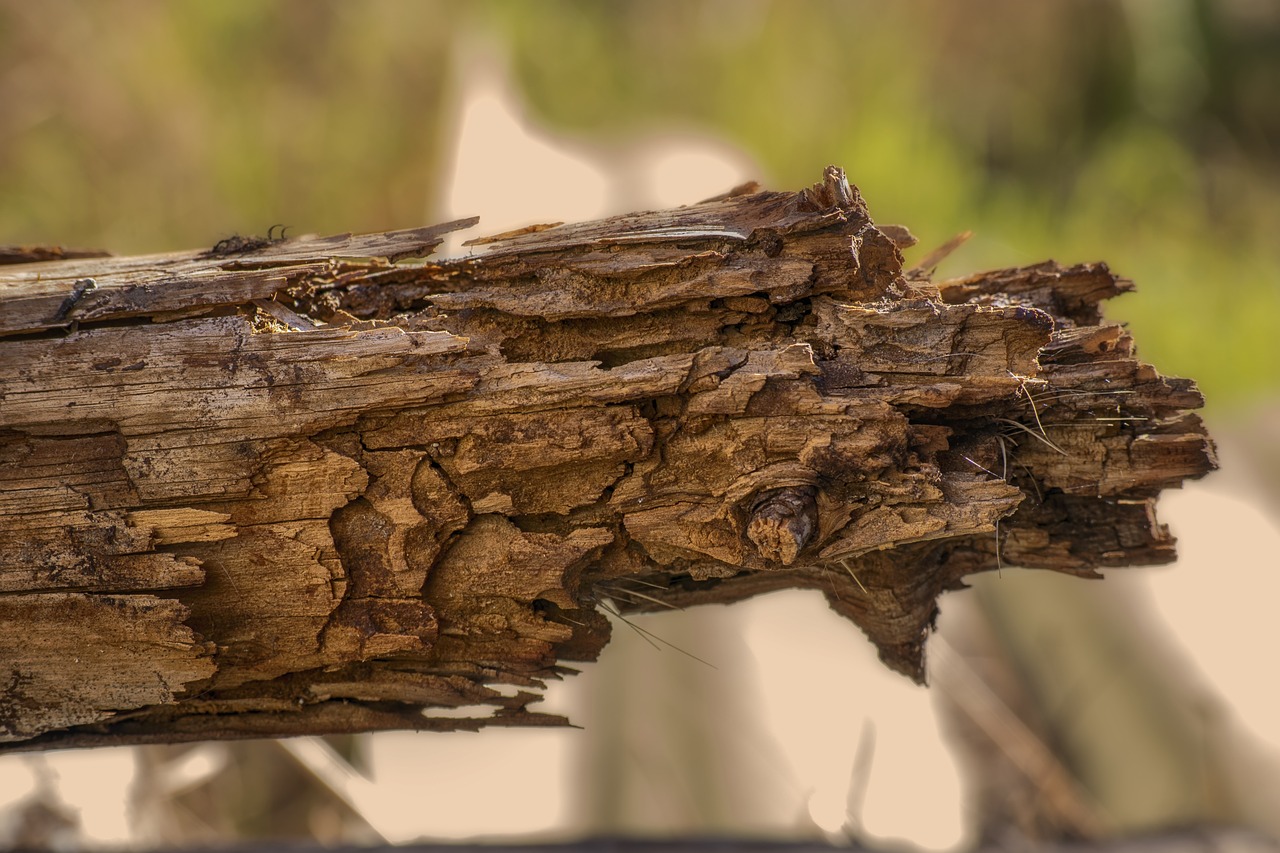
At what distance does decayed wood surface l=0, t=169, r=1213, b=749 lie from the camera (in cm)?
89

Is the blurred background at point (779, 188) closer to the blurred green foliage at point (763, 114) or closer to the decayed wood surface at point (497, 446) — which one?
the blurred green foliage at point (763, 114)

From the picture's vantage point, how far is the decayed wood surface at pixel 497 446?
89cm

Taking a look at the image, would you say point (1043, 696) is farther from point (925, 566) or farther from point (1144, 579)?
point (925, 566)

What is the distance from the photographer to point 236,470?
3.00 feet

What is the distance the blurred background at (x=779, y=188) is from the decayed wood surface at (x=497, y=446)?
0.87 meters

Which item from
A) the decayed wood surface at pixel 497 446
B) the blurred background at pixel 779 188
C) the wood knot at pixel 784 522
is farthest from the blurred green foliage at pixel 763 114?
the wood knot at pixel 784 522

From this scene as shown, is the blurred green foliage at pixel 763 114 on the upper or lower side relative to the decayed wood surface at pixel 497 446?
upper

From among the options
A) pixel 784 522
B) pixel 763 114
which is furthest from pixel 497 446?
pixel 763 114

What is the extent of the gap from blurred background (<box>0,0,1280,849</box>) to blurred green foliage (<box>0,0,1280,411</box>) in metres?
0.02

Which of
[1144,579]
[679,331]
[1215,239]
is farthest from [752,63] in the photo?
[679,331]

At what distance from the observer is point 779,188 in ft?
10.3

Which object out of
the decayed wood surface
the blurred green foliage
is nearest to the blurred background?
the blurred green foliage

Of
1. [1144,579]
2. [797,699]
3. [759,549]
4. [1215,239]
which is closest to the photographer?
[759,549]

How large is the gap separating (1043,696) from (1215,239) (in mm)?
2852
